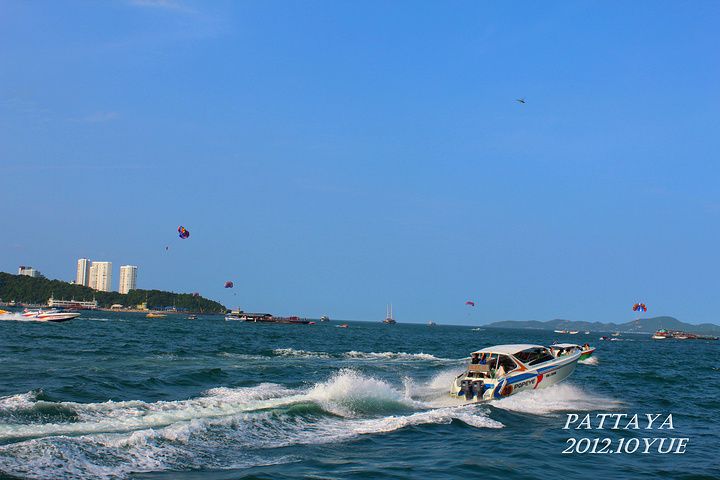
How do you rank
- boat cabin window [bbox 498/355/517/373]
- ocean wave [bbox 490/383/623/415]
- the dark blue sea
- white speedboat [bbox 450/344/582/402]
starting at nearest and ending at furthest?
the dark blue sea
ocean wave [bbox 490/383/623/415]
white speedboat [bbox 450/344/582/402]
boat cabin window [bbox 498/355/517/373]

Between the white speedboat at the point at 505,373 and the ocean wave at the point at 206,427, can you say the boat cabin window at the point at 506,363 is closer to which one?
the white speedboat at the point at 505,373

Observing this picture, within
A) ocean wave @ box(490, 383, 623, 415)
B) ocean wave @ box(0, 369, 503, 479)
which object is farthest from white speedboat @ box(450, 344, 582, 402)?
ocean wave @ box(0, 369, 503, 479)

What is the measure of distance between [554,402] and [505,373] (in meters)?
2.74

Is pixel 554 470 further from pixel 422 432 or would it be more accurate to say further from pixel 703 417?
pixel 703 417

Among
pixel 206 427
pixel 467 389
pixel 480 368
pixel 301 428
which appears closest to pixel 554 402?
pixel 480 368

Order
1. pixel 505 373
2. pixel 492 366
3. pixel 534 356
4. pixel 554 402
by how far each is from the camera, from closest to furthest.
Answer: pixel 505 373, pixel 554 402, pixel 492 366, pixel 534 356

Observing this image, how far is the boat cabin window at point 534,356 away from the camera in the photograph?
98.4 feet

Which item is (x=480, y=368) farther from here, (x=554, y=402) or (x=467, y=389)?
A: (x=554, y=402)

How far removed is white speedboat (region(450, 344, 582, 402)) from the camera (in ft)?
89.1

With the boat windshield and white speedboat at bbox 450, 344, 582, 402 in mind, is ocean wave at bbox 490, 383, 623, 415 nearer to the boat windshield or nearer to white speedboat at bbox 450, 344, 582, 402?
white speedboat at bbox 450, 344, 582, 402

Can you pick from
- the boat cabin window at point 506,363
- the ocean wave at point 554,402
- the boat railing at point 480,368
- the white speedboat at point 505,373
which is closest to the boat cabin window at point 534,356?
the white speedboat at point 505,373

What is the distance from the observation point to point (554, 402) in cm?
2867

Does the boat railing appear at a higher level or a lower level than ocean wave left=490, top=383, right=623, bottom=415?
higher

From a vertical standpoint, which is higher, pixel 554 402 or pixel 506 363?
pixel 506 363
